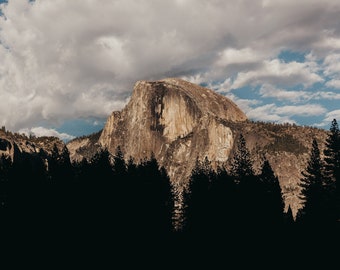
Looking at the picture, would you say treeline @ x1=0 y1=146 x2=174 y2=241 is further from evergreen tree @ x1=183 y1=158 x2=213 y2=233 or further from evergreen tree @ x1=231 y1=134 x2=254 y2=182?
evergreen tree @ x1=231 y1=134 x2=254 y2=182

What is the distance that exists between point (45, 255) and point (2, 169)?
20874mm

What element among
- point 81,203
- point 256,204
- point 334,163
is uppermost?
point 334,163

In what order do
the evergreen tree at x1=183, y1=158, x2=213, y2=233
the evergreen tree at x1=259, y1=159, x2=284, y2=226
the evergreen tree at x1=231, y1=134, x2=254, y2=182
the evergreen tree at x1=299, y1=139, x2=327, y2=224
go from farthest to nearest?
1. the evergreen tree at x1=231, y1=134, x2=254, y2=182
2. the evergreen tree at x1=183, y1=158, x2=213, y2=233
3. the evergreen tree at x1=259, y1=159, x2=284, y2=226
4. the evergreen tree at x1=299, y1=139, x2=327, y2=224

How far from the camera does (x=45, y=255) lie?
44.2 m

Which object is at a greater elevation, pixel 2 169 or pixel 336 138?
pixel 336 138

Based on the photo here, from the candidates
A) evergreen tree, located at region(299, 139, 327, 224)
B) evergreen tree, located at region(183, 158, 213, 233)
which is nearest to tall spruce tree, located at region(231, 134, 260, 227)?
evergreen tree, located at region(183, 158, 213, 233)

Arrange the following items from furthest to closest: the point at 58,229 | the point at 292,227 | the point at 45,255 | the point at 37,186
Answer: the point at 292,227
the point at 37,186
the point at 58,229
the point at 45,255

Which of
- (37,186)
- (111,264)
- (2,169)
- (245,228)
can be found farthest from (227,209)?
(2,169)

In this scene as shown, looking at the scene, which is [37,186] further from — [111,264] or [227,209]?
[227,209]

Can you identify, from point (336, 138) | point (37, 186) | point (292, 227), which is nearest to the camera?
point (37, 186)

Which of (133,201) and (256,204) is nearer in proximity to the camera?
(256,204)

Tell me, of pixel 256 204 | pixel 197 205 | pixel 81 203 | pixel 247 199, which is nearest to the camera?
pixel 81 203

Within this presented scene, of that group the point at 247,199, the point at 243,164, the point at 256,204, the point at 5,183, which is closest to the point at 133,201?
the point at 247,199

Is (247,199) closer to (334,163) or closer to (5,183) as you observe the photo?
(334,163)
